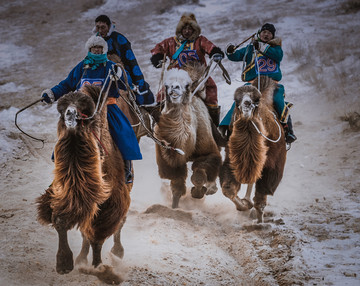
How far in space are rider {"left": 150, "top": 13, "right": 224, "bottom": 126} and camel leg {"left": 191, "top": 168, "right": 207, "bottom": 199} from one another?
4.49 ft

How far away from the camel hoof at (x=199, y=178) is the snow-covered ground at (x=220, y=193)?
620mm

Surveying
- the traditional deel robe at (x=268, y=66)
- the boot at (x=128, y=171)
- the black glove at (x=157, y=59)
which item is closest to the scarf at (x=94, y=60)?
the boot at (x=128, y=171)

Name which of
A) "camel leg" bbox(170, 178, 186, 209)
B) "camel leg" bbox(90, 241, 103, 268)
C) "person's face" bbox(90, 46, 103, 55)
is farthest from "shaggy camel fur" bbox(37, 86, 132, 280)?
"camel leg" bbox(170, 178, 186, 209)

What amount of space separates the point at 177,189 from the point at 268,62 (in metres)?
2.34

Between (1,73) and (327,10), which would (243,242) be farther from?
(327,10)

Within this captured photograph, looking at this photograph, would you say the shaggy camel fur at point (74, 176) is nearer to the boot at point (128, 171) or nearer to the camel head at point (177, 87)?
the boot at point (128, 171)

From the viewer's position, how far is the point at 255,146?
530 centimetres

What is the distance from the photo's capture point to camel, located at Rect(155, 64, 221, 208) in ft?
18.6

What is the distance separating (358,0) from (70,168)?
17.0 m

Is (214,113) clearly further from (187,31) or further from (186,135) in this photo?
(187,31)

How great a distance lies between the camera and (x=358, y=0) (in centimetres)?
1716

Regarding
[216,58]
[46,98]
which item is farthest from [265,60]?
[46,98]

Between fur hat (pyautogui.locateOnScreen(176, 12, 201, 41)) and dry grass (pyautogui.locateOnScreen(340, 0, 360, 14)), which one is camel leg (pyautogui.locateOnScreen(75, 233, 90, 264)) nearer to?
fur hat (pyautogui.locateOnScreen(176, 12, 201, 41))

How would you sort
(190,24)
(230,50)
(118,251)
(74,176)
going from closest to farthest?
(74,176), (118,251), (230,50), (190,24)
